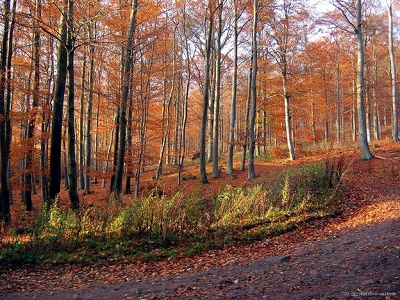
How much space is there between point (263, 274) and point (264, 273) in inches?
1.8

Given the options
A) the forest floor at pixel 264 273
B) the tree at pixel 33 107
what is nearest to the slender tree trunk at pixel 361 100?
the forest floor at pixel 264 273

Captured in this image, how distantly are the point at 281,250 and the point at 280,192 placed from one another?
125 inches

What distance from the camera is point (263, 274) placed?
4.76 metres

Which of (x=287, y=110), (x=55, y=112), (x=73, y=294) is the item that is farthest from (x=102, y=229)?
(x=287, y=110)

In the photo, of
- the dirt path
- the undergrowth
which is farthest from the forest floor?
the undergrowth

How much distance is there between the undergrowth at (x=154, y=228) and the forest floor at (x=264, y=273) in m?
0.34

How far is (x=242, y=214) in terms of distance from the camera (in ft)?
26.3

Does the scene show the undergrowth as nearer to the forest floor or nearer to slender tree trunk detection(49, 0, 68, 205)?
the forest floor

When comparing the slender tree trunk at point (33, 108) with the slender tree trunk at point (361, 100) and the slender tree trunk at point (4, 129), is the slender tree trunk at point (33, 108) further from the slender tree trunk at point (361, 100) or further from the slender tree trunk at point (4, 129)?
the slender tree trunk at point (361, 100)

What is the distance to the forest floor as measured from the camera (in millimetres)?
3959

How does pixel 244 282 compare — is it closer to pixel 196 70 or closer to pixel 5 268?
pixel 5 268

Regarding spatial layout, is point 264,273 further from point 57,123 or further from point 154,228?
point 57,123

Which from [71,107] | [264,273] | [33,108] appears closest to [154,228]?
[264,273]

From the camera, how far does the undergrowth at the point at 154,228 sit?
20.5 ft
